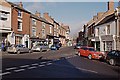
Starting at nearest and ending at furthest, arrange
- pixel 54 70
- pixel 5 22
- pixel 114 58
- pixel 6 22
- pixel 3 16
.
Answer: pixel 54 70 → pixel 114 58 → pixel 3 16 → pixel 5 22 → pixel 6 22

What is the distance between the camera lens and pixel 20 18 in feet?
131

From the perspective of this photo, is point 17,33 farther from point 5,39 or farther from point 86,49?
point 86,49

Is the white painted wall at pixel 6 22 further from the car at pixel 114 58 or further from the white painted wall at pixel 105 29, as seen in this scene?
the car at pixel 114 58

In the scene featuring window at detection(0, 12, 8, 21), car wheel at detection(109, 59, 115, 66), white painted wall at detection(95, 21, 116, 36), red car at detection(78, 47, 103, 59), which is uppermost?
window at detection(0, 12, 8, 21)

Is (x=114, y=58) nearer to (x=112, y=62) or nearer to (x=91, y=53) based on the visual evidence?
(x=112, y=62)

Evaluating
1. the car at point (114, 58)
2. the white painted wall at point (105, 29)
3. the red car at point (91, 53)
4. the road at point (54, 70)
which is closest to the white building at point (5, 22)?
the red car at point (91, 53)

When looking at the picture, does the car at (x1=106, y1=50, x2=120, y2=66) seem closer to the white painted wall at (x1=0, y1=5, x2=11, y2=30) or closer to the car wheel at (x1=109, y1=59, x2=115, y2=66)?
the car wheel at (x1=109, y1=59, x2=115, y2=66)

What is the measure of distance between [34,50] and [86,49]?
14.1m

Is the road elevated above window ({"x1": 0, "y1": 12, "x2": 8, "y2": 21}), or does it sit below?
below

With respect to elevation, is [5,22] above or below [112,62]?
above

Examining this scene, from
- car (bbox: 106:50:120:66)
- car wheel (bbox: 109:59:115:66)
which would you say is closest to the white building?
car (bbox: 106:50:120:66)

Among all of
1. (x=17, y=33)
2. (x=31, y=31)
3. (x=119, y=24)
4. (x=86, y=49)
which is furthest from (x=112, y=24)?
(x=31, y=31)

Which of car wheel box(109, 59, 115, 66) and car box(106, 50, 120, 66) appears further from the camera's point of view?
car wheel box(109, 59, 115, 66)

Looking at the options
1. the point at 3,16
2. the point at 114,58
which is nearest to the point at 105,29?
the point at 114,58
